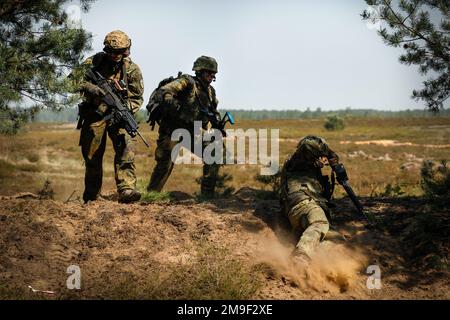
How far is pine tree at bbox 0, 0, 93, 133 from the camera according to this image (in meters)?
7.76

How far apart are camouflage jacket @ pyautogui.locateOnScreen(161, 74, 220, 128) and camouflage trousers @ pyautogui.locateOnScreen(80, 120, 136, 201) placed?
5.08ft

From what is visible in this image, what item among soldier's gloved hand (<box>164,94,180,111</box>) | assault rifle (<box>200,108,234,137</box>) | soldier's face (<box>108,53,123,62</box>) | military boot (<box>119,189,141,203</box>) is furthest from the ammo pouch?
assault rifle (<box>200,108,234,137</box>)

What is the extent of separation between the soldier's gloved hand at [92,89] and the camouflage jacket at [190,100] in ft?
5.37

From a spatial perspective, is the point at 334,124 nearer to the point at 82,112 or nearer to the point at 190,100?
the point at 190,100

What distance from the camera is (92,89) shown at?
274 inches

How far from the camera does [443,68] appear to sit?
22.6 feet

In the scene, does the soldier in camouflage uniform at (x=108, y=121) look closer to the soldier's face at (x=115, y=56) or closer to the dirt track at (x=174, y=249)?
the soldier's face at (x=115, y=56)

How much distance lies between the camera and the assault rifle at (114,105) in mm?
7039

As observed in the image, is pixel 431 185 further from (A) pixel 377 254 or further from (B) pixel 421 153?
(B) pixel 421 153
